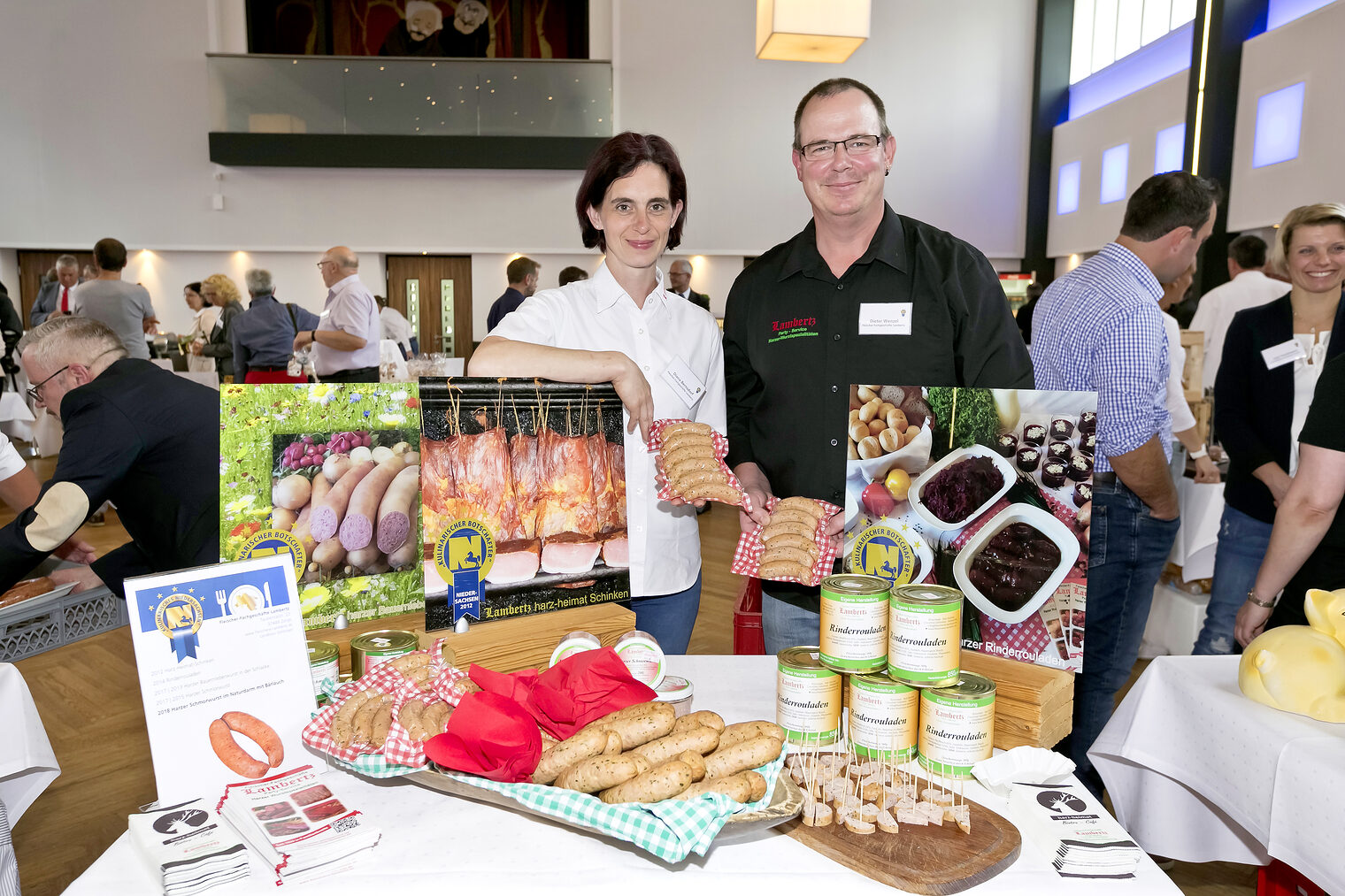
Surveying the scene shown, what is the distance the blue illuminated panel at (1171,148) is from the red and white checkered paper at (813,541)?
8827 millimetres

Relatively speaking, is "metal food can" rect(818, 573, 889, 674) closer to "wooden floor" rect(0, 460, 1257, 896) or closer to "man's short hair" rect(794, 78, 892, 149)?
"man's short hair" rect(794, 78, 892, 149)

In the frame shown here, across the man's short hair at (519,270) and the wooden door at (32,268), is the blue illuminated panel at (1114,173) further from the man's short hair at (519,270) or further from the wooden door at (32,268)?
the wooden door at (32,268)

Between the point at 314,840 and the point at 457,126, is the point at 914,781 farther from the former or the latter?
the point at 457,126

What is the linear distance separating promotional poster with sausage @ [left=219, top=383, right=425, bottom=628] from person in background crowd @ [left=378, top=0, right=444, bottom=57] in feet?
45.6

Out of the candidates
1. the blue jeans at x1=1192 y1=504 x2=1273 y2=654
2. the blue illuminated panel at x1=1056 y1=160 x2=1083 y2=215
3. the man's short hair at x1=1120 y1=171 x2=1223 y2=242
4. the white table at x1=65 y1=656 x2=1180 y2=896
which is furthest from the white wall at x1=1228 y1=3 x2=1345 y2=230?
the white table at x1=65 y1=656 x2=1180 y2=896

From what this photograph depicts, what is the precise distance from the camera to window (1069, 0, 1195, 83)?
9.54 m

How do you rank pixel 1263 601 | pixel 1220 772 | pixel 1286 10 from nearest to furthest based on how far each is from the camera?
1. pixel 1220 772
2. pixel 1263 601
3. pixel 1286 10

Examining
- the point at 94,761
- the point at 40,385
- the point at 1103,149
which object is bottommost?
the point at 94,761

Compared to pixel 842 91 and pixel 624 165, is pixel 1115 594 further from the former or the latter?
pixel 624 165

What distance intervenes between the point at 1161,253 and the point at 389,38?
13.8 metres

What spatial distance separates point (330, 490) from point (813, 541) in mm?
895

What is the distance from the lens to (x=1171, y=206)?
261cm

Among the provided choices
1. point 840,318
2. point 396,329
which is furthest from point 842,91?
point 396,329

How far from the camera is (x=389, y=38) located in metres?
13.7
